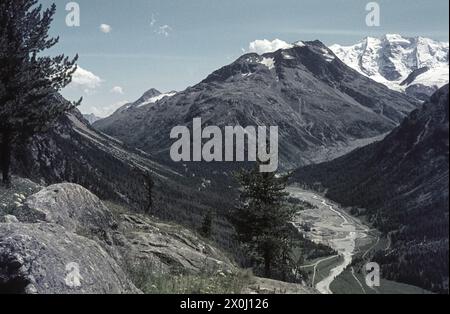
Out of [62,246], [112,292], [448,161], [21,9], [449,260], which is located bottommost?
[112,292]

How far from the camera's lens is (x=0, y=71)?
94.8 feet

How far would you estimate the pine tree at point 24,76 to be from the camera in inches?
1139

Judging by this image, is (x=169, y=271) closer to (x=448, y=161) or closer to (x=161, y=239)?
(x=161, y=239)

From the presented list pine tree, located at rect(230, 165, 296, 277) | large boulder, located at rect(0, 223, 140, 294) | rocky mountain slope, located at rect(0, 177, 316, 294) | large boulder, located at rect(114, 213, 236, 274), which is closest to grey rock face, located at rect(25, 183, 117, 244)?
rocky mountain slope, located at rect(0, 177, 316, 294)

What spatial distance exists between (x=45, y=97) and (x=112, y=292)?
22111 mm

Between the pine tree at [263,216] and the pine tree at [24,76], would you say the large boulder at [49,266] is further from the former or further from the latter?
the pine tree at [263,216]

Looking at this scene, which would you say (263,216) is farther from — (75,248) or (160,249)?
(75,248)

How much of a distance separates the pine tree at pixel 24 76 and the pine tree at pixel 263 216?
63.4 feet

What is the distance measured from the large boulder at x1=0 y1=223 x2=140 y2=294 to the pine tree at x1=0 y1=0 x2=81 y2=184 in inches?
655

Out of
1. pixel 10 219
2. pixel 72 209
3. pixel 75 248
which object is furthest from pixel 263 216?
pixel 75 248

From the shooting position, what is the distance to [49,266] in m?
13.1

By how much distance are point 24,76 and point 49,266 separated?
65.0ft

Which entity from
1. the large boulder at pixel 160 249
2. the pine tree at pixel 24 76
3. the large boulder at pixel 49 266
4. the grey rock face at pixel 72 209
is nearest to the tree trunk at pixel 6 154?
the pine tree at pixel 24 76
